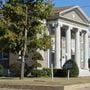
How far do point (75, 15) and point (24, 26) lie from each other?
2413cm

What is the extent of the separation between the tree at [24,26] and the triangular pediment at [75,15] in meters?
18.3

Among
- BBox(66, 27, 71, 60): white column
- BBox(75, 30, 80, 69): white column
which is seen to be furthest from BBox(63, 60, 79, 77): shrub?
BBox(75, 30, 80, 69): white column

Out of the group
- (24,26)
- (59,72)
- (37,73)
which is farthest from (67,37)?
(24,26)

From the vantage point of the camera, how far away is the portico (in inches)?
2057

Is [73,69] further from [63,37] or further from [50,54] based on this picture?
[63,37]

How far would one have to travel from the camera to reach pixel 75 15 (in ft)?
189

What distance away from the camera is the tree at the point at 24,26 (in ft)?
112

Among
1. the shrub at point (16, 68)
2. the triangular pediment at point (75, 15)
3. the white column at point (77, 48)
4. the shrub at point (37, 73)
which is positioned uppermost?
the triangular pediment at point (75, 15)

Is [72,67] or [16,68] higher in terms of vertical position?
[72,67]

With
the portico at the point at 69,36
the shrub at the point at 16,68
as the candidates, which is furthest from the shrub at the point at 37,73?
the portico at the point at 69,36

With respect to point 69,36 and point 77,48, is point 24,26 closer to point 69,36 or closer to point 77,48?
point 69,36

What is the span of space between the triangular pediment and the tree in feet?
60.1

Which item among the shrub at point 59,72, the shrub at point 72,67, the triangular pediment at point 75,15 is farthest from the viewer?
the triangular pediment at point 75,15

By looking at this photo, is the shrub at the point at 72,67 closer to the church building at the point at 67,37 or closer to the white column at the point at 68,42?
the church building at the point at 67,37
